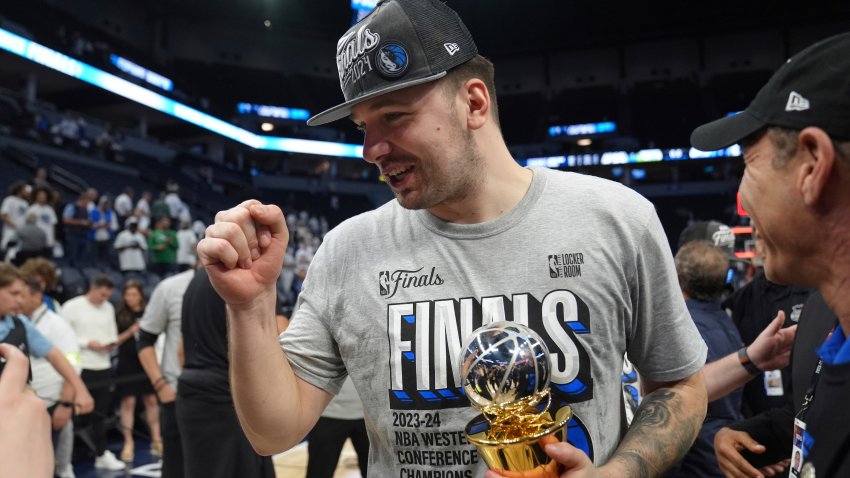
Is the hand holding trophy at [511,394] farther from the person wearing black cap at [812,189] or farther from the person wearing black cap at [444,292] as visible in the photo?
the person wearing black cap at [812,189]

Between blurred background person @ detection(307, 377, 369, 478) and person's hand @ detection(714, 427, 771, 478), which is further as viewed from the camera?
blurred background person @ detection(307, 377, 369, 478)

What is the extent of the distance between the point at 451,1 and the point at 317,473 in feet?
73.2

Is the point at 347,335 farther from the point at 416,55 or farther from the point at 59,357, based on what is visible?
the point at 59,357

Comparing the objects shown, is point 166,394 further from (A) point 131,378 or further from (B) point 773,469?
(B) point 773,469

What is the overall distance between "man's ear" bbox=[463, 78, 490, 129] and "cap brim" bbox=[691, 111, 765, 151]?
49 cm

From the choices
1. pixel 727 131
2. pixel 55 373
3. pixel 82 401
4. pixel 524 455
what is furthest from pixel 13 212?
pixel 727 131

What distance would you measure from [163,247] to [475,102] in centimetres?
1200

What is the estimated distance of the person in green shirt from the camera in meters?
12.3

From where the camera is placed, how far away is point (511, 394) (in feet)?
3.55

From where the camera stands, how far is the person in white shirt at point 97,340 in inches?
238

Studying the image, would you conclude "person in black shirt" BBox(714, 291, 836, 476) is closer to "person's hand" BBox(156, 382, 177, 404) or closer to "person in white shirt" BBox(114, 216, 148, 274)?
"person's hand" BBox(156, 382, 177, 404)

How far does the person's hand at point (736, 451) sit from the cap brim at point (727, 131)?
3.56 ft

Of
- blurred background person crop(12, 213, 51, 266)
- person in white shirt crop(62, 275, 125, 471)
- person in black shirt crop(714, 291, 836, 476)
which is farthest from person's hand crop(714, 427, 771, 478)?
blurred background person crop(12, 213, 51, 266)

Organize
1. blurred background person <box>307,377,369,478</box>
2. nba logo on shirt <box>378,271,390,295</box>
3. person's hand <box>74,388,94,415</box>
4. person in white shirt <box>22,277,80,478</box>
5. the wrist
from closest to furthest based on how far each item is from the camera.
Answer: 1. nba logo on shirt <box>378,271,390,295</box>
2. the wrist
3. blurred background person <box>307,377,369,478</box>
4. person's hand <box>74,388,94,415</box>
5. person in white shirt <box>22,277,80,478</box>
